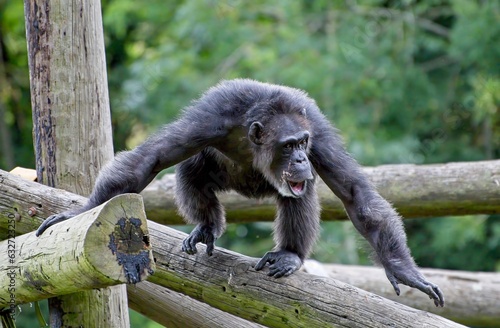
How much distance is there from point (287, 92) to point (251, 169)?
0.56 m

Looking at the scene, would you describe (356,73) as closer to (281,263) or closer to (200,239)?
(200,239)

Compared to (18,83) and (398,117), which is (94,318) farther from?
(18,83)

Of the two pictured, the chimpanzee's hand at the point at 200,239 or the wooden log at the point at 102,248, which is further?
the chimpanzee's hand at the point at 200,239

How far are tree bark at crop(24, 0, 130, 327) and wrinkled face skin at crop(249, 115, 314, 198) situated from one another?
1.01m

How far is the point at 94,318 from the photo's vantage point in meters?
4.81

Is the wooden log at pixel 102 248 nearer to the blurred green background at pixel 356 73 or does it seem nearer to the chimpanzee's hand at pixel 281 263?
the chimpanzee's hand at pixel 281 263

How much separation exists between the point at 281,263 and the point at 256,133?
87cm

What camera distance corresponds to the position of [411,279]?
440 centimetres

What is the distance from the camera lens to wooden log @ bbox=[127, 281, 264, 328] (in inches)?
199

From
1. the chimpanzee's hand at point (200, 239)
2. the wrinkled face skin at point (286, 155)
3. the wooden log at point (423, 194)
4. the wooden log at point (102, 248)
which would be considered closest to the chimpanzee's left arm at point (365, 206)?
the wrinkled face skin at point (286, 155)

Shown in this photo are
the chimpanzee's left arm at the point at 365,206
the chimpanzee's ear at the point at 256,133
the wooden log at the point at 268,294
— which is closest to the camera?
the wooden log at the point at 268,294

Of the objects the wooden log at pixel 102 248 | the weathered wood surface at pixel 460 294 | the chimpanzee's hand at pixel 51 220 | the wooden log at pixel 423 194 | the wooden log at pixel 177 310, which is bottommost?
the weathered wood surface at pixel 460 294

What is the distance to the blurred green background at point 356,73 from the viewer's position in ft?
38.4

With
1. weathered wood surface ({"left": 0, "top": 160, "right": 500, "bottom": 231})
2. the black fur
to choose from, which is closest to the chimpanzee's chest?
the black fur
